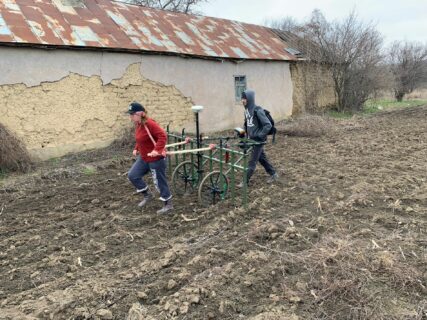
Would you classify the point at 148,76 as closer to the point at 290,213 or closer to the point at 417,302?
the point at 290,213

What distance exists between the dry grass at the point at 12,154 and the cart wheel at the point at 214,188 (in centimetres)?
467

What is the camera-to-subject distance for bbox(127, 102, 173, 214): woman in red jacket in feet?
17.4

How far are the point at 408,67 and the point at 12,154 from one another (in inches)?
1334

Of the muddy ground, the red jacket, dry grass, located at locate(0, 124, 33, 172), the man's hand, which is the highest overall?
the red jacket

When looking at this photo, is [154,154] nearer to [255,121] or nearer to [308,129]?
[255,121]

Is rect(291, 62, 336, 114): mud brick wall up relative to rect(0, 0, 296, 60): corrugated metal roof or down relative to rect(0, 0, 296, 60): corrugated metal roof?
down

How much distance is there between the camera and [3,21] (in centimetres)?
921

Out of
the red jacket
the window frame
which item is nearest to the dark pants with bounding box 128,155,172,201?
the red jacket

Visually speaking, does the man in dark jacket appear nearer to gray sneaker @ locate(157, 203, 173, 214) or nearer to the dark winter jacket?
the dark winter jacket

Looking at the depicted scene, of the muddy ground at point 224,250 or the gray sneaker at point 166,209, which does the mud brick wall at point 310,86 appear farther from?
the gray sneaker at point 166,209

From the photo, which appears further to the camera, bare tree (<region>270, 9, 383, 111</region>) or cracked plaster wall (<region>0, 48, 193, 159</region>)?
bare tree (<region>270, 9, 383, 111</region>)

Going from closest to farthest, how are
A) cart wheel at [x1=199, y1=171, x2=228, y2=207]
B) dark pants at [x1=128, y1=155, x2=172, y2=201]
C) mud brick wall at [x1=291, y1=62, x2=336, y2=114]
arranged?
dark pants at [x1=128, y1=155, x2=172, y2=201], cart wheel at [x1=199, y1=171, x2=228, y2=207], mud brick wall at [x1=291, y1=62, x2=336, y2=114]

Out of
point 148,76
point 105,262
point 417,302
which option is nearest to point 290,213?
point 417,302

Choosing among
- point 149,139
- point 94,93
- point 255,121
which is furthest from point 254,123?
point 94,93
